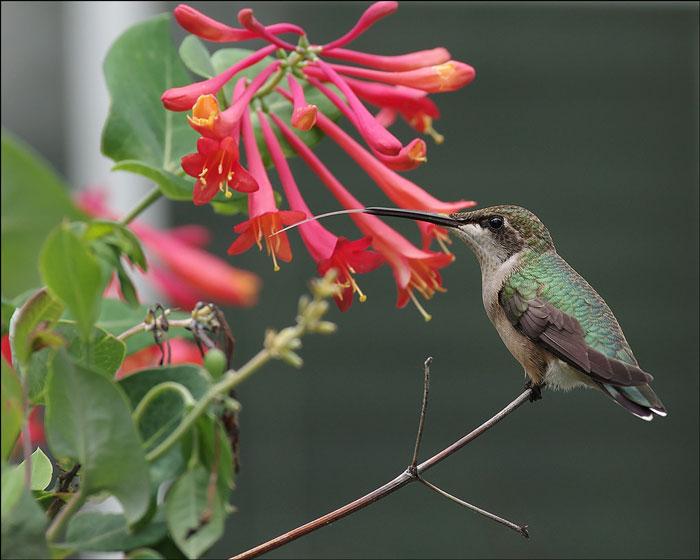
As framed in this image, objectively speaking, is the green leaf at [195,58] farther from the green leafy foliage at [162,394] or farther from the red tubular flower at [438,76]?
the green leafy foliage at [162,394]

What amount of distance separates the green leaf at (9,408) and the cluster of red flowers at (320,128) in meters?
0.34

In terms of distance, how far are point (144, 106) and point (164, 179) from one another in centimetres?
16

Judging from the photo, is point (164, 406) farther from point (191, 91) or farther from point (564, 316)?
point (564, 316)

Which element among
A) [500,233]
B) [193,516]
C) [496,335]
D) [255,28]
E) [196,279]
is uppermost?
[255,28]

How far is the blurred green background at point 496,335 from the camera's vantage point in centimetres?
474

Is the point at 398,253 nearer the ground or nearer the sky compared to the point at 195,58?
nearer the ground

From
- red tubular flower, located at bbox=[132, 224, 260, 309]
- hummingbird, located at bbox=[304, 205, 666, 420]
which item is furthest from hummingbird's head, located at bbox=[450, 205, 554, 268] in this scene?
red tubular flower, located at bbox=[132, 224, 260, 309]

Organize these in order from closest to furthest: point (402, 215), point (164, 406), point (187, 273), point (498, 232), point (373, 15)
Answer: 1. point (164, 406)
2. point (402, 215)
3. point (373, 15)
4. point (498, 232)
5. point (187, 273)

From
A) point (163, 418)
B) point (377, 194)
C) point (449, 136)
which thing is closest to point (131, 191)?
point (377, 194)

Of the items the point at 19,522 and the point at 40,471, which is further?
the point at 40,471

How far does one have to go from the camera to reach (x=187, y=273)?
244 cm

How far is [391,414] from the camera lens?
4789 millimetres

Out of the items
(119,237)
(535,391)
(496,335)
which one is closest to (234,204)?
(119,237)

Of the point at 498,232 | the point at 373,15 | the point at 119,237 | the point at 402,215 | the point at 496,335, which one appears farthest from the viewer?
the point at 496,335
